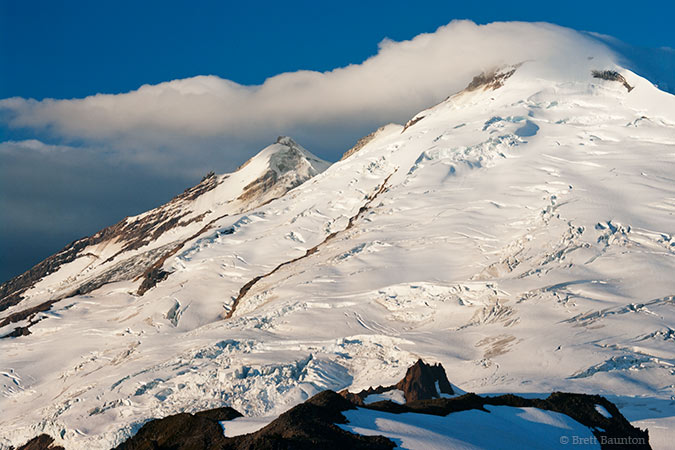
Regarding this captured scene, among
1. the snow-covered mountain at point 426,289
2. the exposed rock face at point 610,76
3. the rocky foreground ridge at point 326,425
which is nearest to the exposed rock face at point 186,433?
the rocky foreground ridge at point 326,425

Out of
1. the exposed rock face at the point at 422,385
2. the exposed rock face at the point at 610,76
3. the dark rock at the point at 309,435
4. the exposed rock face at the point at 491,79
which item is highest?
the exposed rock face at the point at 491,79

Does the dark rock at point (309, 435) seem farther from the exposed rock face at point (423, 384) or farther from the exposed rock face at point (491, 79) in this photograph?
the exposed rock face at point (491, 79)

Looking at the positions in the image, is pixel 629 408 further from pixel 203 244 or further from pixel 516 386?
pixel 203 244

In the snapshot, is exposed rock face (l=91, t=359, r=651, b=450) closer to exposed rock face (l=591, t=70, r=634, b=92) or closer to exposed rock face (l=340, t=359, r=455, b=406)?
exposed rock face (l=340, t=359, r=455, b=406)

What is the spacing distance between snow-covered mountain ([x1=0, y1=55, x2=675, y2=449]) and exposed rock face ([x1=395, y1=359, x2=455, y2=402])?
5.18 meters

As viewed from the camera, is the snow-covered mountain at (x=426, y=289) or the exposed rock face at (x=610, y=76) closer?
the snow-covered mountain at (x=426, y=289)

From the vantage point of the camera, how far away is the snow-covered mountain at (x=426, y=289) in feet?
252

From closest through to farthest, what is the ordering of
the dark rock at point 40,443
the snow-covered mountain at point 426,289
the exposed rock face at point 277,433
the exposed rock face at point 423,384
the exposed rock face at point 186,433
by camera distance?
the exposed rock face at point 277,433 → the exposed rock face at point 186,433 → the exposed rock face at point 423,384 → the snow-covered mountain at point 426,289 → the dark rock at point 40,443

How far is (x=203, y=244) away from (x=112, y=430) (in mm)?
65334

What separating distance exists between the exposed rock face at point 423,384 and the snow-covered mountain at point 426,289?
5.18m

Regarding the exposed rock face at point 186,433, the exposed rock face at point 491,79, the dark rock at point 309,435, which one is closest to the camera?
the dark rock at point 309,435

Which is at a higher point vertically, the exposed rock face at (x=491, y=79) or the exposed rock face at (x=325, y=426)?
the exposed rock face at (x=491, y=79)

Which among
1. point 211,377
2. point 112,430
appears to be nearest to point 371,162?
point 211,377

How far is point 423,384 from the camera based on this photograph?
57.2m
